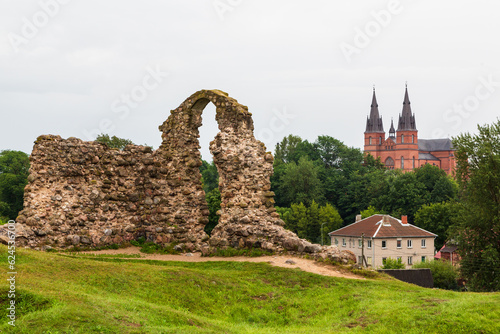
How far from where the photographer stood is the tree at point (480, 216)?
90.8ft

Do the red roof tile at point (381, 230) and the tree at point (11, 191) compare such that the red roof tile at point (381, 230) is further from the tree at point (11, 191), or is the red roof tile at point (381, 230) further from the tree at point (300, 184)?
the tree at point (11, 191)

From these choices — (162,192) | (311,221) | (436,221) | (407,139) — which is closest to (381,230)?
(436,221)

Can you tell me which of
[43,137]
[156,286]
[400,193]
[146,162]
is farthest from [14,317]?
[400,193]

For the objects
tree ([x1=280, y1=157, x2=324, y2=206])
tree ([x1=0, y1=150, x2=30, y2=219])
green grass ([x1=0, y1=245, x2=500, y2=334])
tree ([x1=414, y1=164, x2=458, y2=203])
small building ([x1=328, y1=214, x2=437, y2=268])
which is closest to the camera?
green grass ([x1=0, y1=245, x2=500, y2=334])

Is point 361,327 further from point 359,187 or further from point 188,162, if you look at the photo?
point 359,187

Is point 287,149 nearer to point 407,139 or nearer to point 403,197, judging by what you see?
point 403,197

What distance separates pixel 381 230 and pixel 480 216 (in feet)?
129

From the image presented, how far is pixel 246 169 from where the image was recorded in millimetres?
17609

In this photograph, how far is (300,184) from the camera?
90188 mm

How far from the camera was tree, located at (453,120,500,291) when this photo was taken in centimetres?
2767

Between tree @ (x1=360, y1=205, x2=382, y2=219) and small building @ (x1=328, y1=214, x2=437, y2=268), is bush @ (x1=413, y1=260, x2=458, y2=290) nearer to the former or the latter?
small building @ (x1=328, y1=214, x2=437, y2=268)

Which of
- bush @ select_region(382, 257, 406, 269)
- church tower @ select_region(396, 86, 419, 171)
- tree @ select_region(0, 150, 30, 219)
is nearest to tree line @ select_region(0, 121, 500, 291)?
tree @ select_region(0, 150, 30, 219)

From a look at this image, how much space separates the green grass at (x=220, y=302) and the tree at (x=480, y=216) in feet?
53.5

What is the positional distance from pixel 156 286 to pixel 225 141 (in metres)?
7.41
